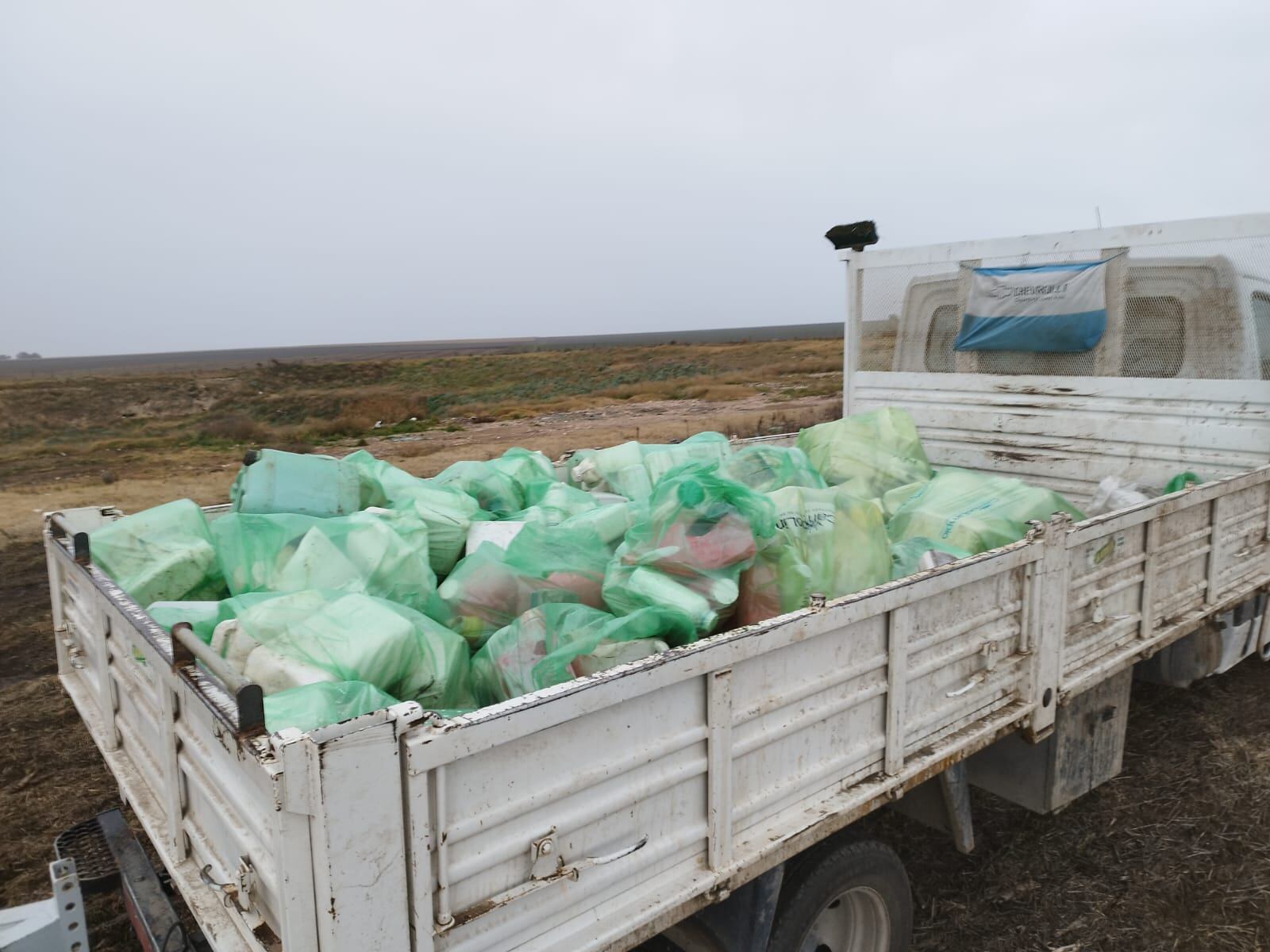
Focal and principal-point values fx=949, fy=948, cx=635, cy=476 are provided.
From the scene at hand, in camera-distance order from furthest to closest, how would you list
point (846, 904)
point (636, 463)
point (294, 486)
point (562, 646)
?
point (636, 463) → point (294, 486) → point (846, 904) → point (562, 646)

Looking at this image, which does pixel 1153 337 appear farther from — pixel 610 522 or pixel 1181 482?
pixel 610 522

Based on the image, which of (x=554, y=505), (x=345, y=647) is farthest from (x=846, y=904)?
(x=554, y=505)

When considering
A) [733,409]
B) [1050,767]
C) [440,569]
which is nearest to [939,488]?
[1050,767]

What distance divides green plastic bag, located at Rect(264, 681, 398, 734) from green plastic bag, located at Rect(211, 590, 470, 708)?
0.32 ft

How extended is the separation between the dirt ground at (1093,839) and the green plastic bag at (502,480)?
70.1 inches

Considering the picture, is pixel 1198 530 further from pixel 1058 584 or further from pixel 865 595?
pixel 865 595

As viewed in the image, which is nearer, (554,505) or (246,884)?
(246,884)

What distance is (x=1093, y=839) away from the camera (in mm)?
3520

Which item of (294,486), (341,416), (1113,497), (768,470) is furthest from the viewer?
(341,416)

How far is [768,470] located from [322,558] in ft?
5.61

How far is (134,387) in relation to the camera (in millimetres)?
32500

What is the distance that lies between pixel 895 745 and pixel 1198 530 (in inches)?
79.5

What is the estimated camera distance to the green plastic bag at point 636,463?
3.99 metres

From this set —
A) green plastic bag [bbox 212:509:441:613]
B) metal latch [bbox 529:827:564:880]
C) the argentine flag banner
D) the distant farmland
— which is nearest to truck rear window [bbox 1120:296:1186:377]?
the argentine flag banner
